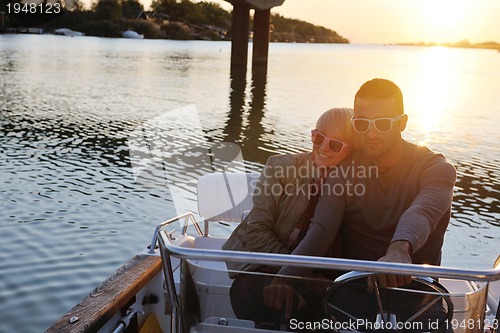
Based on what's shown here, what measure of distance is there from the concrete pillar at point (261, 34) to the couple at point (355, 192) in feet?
99.5

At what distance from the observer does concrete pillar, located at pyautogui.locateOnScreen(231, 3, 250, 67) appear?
30.8 meters

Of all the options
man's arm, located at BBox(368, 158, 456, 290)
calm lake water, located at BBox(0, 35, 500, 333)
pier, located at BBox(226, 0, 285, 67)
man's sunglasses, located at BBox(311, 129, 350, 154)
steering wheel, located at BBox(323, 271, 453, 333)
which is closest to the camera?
steering wheel, located at BBox(323, 271, 453, 333)

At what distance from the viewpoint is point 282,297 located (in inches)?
91.4

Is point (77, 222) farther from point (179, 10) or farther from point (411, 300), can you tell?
point (179, 10)

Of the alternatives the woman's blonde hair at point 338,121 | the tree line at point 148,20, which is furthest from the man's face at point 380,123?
the tree line at point 148,20

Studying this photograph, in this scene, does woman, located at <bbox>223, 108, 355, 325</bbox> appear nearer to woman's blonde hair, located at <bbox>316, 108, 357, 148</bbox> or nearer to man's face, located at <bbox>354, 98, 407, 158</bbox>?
woman's blonde hair, located at <bbox>316, 108, 357, 148</bbox>

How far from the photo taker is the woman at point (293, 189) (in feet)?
11.3

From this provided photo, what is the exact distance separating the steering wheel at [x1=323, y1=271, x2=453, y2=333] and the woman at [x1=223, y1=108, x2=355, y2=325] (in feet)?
3.64

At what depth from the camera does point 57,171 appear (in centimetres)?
1145

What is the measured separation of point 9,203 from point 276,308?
26.1ft

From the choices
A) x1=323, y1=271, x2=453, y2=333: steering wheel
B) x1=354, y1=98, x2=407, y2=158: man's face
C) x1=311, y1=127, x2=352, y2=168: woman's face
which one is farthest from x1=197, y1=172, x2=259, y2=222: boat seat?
x1=323, y1=271, x2=453, y2=333: steering wheel

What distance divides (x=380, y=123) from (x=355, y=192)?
1.26ft

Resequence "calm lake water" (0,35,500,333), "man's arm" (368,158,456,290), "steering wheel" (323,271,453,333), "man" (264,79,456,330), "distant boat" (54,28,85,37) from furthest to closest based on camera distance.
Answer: "distant boat" (54,28,85,37), "calm lake water" (0,35,500,333), "man" (264,79,456,330), "man's arm" (368,158,456,290), "steering wheel" (323,271,453,333)

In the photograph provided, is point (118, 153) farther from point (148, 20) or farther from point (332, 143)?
point (148, 20)
